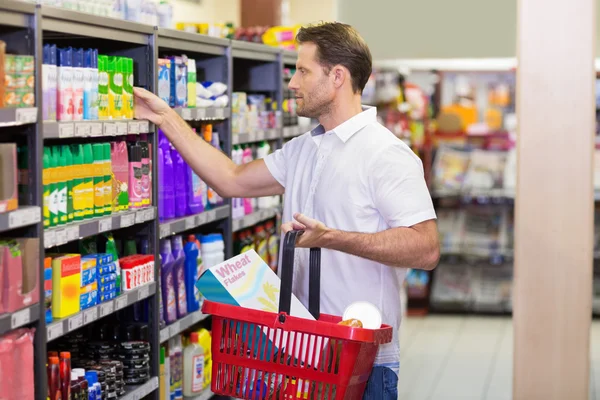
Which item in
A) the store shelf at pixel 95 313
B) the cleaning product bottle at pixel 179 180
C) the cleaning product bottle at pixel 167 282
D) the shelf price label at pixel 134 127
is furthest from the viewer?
the cleaning product bottle at pixel 179 180

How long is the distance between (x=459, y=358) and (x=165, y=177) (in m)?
3.67

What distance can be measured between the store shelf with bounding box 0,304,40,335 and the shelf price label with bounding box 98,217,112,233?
20.1 inches

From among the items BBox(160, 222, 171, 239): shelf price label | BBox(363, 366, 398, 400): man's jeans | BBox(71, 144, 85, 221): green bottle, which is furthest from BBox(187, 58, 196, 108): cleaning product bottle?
BBox(363, 366, 398, 400): man's jeans

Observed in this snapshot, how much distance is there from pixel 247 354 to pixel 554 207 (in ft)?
6.22

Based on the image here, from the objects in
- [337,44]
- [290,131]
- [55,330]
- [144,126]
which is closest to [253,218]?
[290,131]

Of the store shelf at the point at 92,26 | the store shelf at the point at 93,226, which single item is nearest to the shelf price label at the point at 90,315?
the store shelf at the point at 93,226

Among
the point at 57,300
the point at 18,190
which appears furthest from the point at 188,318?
the point at 18,190

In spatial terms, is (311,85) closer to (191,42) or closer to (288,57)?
(191,42)

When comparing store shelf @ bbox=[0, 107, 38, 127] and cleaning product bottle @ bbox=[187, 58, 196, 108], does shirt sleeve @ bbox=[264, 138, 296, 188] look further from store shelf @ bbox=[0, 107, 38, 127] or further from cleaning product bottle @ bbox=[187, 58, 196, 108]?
cleaning product bottle @ bbox=[187, 58, 196, 108]

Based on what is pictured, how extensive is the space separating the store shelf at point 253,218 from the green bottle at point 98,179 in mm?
1533

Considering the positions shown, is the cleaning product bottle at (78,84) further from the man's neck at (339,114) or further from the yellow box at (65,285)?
the man's neck at (339,114)

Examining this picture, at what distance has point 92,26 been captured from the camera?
341cm

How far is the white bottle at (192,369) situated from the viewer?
462 cm

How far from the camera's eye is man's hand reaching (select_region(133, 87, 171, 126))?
373 cm
